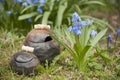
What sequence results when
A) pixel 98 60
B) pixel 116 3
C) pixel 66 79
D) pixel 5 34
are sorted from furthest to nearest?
pixel 116 3 < pixel 5 34 < pixel 98 60 < pixel 66 79

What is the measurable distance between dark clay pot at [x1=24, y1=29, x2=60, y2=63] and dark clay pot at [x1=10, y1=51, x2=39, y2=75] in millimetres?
79

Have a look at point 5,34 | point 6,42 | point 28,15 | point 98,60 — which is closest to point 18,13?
point 28,15

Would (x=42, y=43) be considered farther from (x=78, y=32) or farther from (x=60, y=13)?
(x=60, y=13)

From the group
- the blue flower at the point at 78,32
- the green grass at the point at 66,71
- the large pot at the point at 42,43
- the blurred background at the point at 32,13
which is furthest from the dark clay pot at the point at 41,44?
the blurred background at the point at 32,13

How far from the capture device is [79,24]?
120 inches

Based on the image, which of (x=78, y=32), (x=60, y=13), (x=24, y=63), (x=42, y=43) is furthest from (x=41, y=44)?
(x=60, y=13)

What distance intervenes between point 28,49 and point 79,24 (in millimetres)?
541

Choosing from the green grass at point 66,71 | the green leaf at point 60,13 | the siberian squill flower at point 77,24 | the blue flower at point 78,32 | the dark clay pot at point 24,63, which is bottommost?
the green grass at point 66,71

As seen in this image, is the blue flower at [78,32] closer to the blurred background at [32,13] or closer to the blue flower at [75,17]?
the blue flower at [75,17]

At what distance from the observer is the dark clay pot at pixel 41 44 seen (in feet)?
9.84

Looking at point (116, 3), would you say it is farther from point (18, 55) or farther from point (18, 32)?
point (18, 55)

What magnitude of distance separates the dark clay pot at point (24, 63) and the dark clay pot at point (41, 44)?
0.26ft

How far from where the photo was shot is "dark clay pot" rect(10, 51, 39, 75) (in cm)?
292

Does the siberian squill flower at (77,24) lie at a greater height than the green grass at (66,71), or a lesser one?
greater
